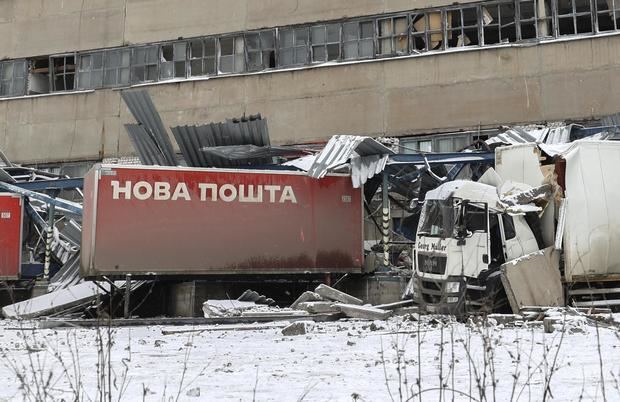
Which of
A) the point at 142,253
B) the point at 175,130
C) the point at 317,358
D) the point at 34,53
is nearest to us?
the point at 317,358

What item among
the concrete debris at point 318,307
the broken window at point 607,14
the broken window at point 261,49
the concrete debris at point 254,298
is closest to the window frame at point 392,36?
the broken window at point 261,49

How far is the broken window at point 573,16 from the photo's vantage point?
993 inches

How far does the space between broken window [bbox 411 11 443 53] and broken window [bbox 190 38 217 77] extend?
779 cm

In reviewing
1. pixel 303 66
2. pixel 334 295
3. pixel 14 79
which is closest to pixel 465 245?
pixel 334 295

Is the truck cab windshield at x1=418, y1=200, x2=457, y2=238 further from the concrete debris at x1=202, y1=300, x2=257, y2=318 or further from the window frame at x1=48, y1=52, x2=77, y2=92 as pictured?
the window frame at x1=48, y1=52, x2=77, y2=92

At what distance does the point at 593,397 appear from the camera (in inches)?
242

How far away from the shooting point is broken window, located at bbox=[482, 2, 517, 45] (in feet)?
85.2

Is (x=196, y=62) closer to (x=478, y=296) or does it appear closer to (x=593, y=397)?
(x=478, y=296)

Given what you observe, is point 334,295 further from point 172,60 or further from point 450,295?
point 172,60

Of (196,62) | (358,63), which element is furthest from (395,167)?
(196,62)

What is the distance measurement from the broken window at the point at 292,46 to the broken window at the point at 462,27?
5.30 m

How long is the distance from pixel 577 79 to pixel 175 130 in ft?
A: 44.3

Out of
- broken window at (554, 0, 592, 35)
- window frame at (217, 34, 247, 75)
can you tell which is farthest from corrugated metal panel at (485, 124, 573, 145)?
window frame at (217, 34, 247, 75)

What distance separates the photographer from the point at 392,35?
27.0 meters
